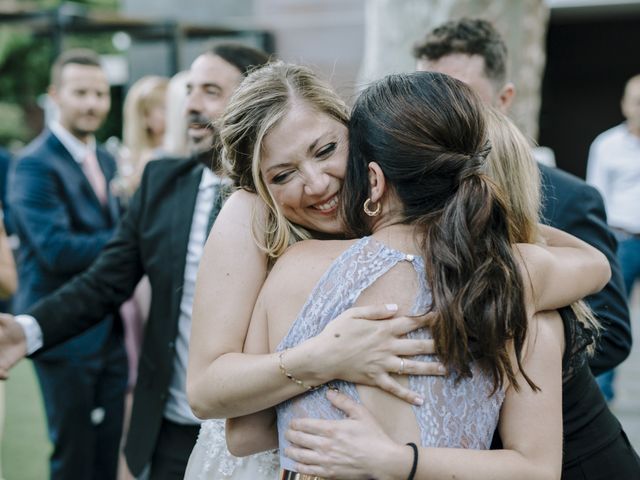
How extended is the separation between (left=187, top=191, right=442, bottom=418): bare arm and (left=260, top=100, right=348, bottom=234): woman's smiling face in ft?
0.37

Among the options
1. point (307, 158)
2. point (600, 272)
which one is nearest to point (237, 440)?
point (307, 158)

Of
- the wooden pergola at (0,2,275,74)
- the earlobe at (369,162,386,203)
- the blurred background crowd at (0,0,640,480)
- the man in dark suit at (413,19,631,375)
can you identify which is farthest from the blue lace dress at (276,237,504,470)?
the wooden pergola at (0,2,275,74)

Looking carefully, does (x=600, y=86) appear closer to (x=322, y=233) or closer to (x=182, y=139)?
(x=182, y=139)

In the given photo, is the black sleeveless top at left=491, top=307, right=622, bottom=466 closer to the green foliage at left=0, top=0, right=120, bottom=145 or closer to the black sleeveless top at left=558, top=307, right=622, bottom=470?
the black sleeveless top at left=558, top=307, right=622, bottom=470

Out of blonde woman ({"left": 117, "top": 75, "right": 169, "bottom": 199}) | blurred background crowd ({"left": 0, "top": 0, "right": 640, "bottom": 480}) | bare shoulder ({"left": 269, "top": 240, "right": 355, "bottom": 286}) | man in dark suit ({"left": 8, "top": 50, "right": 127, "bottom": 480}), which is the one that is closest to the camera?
bare shoulder ({"left": 269, "top": 240, "right": 355, "bottom": 286})

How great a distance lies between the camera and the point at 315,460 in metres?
1.74

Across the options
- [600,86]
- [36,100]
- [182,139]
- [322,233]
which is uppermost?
[322,233]

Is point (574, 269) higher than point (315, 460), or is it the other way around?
point (574, 269)

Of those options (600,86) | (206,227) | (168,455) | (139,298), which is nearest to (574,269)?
(206,227)

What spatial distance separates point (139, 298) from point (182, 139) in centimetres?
93

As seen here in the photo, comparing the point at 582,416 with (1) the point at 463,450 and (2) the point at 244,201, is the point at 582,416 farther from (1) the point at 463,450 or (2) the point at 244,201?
(2) the point at 244,201

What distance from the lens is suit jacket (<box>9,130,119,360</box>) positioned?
4.27m

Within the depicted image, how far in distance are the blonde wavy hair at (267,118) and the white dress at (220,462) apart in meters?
0.54

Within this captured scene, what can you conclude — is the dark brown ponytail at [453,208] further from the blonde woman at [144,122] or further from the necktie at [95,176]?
the blonde woman at [144,122]
